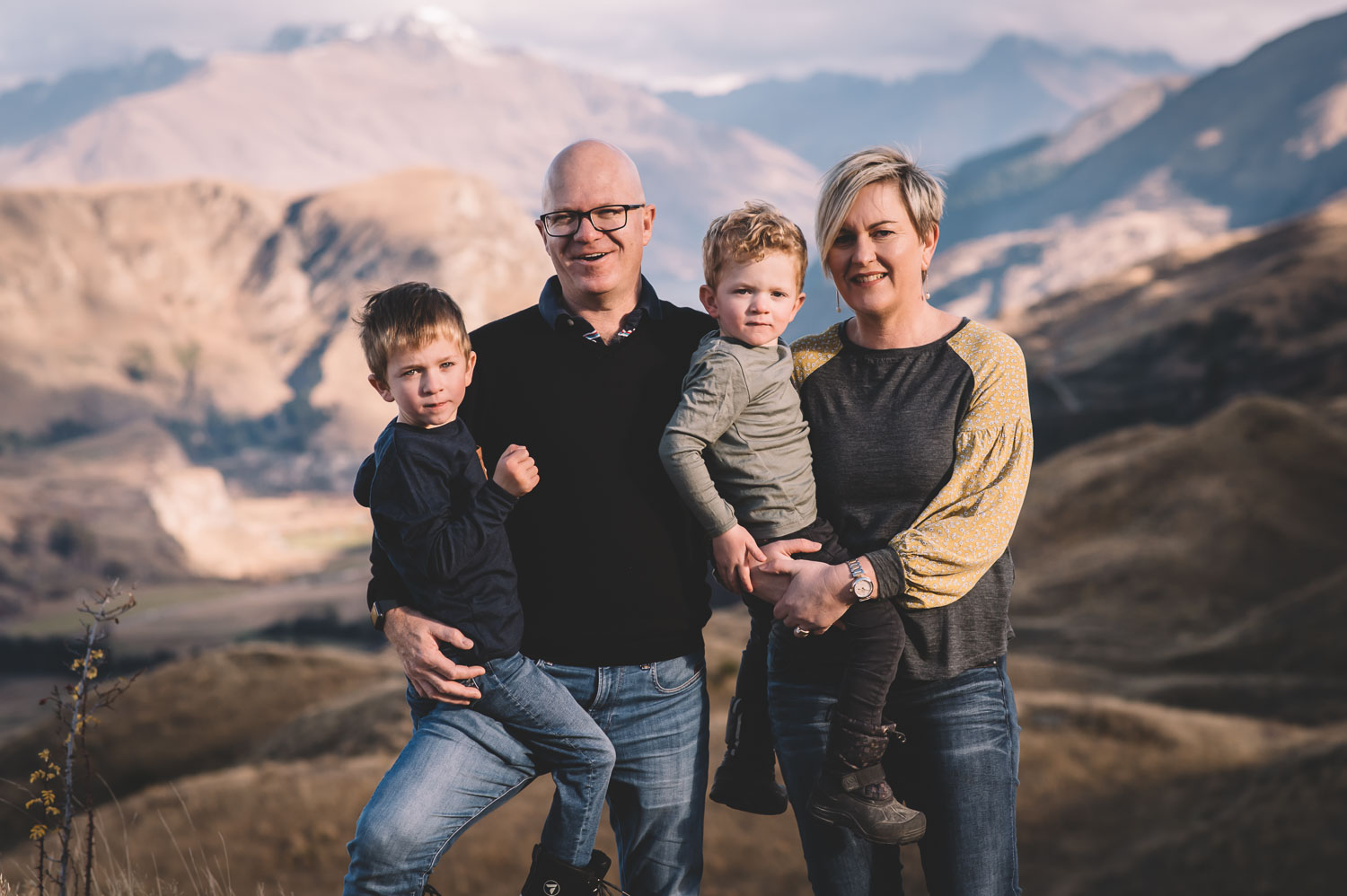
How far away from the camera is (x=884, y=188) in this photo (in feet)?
14.4

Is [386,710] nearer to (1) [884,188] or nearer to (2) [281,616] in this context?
(1) [884,188]

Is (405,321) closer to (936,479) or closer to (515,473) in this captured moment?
(515,473)

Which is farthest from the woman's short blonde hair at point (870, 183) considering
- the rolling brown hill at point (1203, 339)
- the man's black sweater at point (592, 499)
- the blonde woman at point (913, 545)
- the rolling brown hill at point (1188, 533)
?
the rolling brown hill at point (1203, 339)

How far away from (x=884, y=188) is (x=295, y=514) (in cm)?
18815

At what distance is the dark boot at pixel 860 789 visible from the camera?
4211 millimetres

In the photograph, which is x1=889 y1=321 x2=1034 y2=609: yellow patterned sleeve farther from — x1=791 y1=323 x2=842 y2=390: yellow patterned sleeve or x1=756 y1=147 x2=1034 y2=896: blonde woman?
x1=791 y1=323 x2=842 y2=390: yellow patterned sleeve

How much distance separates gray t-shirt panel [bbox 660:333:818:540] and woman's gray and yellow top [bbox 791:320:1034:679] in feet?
0.47

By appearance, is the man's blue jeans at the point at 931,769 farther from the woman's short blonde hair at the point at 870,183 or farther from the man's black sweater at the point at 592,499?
the woman's short blonde hair at the point at 870,183

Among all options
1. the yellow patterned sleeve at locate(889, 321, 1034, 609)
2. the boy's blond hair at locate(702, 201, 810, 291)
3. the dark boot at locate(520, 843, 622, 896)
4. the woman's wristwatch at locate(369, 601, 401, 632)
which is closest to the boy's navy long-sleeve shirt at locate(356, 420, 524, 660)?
the woman's wristwatch at locate(369, 601, 401, 632)

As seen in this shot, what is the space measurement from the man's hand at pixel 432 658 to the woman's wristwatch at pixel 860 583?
4.86 ft

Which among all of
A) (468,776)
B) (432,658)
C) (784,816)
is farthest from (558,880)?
(784,816)

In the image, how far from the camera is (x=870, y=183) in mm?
4375

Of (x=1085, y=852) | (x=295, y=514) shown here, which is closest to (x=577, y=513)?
(x=1085, y=852)

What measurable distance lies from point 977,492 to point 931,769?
1.10 meters
